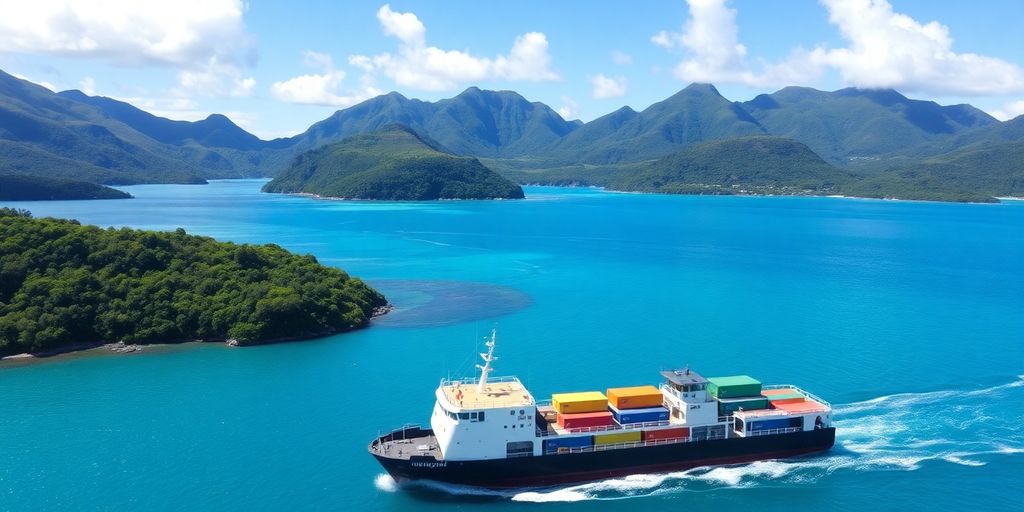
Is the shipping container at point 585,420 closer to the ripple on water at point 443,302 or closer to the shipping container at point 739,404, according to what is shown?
the shipping container at point 739,404

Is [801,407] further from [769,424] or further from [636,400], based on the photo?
→ [636,400]

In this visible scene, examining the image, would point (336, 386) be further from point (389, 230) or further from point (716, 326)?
point (389, 230)

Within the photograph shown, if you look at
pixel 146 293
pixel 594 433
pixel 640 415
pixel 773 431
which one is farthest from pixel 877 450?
pixel 146 293

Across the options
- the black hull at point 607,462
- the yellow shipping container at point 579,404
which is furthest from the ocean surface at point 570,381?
the yellow shipping container at point 579,404

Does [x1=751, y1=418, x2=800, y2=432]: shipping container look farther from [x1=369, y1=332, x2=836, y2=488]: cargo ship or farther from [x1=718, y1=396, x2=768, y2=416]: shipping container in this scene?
[x1=718, y1=396, x2=768, y2=416]: shipping container

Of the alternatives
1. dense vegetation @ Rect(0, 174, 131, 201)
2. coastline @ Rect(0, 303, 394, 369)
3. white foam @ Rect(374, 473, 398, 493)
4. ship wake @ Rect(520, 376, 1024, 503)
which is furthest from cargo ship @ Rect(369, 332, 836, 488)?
dense vegetation @ Rect(0, 174, 131, 201)

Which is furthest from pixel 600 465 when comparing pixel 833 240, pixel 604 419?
pixel 833 240
